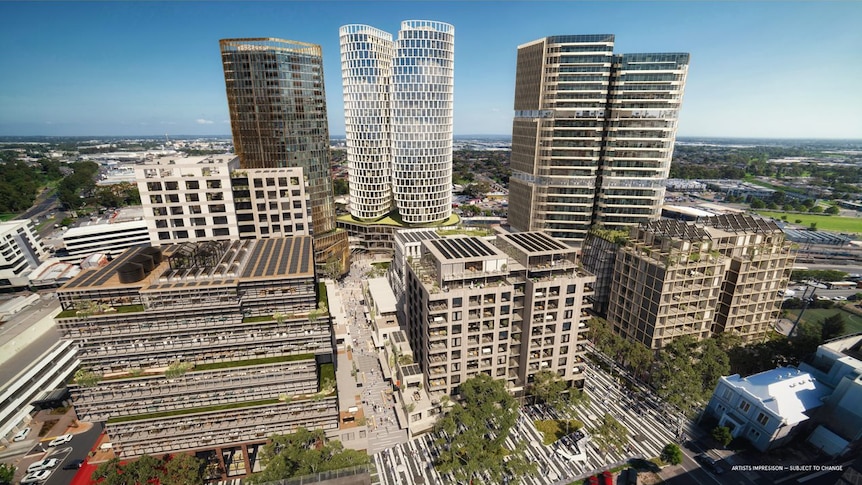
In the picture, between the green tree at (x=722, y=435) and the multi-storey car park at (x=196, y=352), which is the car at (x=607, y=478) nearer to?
the green tree at (x=722, y=435)

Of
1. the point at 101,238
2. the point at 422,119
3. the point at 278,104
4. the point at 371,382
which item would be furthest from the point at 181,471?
the point at 101,238

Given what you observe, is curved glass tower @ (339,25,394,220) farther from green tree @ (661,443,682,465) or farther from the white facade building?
green tree @ (661,443,682,465)

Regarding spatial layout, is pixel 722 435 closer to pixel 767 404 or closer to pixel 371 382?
pixel 767 404

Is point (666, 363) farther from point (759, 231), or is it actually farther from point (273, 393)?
point (273, 393)

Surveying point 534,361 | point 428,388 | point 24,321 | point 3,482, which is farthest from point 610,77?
point 24,321

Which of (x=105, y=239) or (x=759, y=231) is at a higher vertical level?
(x=759, y=231)

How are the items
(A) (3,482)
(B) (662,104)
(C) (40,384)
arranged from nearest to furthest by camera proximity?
(A) (3,482)
(C) (40,384)
(B) (662,104)

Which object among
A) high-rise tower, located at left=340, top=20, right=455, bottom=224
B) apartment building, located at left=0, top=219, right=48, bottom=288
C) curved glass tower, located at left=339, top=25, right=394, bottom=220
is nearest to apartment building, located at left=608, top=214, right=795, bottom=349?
high-rise tower, located at left=340, top=20, right=455, bottom=224

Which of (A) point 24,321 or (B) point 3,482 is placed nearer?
(B) point 3,482

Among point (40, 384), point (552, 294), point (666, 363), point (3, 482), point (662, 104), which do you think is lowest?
point (3, 482)
